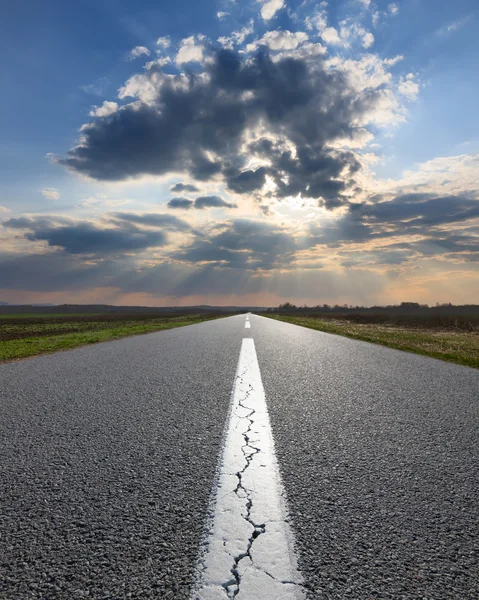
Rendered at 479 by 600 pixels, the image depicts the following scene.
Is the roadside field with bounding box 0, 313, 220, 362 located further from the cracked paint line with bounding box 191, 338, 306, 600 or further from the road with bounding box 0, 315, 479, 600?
the cracked paint line with bounding box 191, 338, 306, 600

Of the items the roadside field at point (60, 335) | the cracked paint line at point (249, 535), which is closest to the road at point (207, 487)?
the cracked paint line at point (249, 535)

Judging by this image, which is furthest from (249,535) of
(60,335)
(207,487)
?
(60,335)

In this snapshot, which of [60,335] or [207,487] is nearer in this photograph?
[207,487]

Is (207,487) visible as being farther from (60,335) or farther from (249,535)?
(60,335)

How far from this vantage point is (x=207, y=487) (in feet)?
7.47

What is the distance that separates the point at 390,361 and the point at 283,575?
7084mm

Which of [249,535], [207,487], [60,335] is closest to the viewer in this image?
[249,535]

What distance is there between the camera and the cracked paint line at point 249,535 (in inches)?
56.2

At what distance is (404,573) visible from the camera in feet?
5.03

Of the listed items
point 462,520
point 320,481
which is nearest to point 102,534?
point 320,481

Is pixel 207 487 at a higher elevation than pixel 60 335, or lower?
higher

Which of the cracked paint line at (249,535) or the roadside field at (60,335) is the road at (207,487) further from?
the roadside field at (60,335)

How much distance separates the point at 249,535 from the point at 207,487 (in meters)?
0.55

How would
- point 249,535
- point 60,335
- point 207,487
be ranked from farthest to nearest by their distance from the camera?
point 60,335, point 207,487, point 249,535
